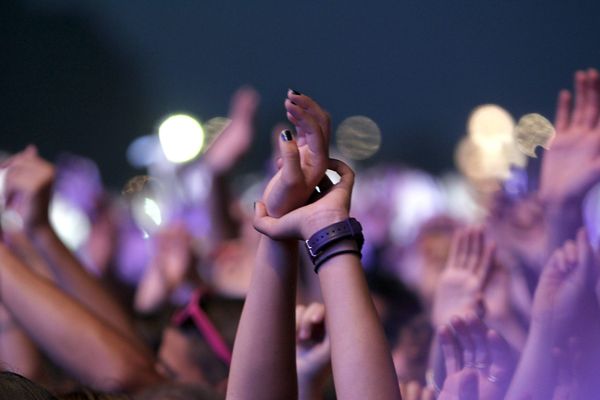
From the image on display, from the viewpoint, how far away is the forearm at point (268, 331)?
5.14ft

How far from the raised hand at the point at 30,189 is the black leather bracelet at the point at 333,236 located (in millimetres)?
1242

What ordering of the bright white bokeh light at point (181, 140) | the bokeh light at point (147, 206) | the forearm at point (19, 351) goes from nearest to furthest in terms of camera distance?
the forearm at point (19, 351) < the bright white bokeh light at point (181, 140) < the bokeh light at point (147, 206)

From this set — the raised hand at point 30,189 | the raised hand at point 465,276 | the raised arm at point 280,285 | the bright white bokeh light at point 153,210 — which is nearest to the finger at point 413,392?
the raised hand at point 465,276

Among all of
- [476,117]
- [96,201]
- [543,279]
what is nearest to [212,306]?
[543,279]

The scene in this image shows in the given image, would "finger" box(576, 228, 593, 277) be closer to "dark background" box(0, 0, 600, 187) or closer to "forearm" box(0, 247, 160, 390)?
"forearm" box(0, 247, 160, 390)

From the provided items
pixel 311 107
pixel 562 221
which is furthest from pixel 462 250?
pixel 311 107

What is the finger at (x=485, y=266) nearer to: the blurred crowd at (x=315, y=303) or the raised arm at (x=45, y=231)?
the blurred crowd at (x=315, y=303)

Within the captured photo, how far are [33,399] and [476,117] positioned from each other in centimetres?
1040

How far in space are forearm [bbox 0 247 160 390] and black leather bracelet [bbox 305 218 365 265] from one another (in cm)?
83

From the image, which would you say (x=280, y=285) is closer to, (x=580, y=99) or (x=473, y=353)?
(x=473, y=353)

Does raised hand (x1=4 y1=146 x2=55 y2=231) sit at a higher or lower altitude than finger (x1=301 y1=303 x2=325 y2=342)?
higher

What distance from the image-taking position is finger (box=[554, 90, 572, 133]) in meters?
2.16

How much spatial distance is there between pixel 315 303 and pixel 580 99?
67 centimetres

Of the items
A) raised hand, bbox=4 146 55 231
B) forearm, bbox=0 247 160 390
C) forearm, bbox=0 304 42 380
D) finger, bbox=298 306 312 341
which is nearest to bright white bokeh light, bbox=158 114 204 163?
forearm, bbox=0 304 42 380
